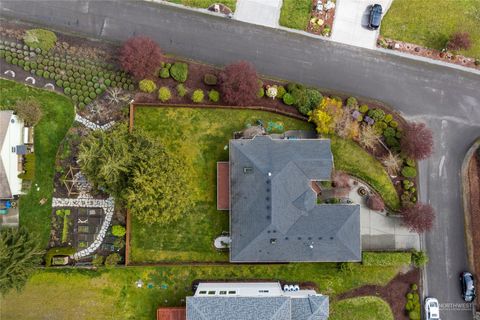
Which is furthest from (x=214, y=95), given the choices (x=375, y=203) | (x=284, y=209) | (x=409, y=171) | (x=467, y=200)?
(x=467, y=200)

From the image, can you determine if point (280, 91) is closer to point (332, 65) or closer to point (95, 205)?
point (332, 65)

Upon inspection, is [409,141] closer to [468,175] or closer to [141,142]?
[468,175]

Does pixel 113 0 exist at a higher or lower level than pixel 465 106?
higher

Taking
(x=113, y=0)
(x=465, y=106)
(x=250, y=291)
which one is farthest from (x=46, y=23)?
(x=465, y=106)

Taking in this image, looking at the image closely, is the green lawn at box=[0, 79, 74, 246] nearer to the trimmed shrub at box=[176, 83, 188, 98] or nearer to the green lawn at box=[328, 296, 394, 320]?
the trimmed shrub at box=[176, 83, 188, 98]

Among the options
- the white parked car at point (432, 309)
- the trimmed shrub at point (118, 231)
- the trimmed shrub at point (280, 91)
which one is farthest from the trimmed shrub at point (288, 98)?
the white parked car at point (432, 309)
